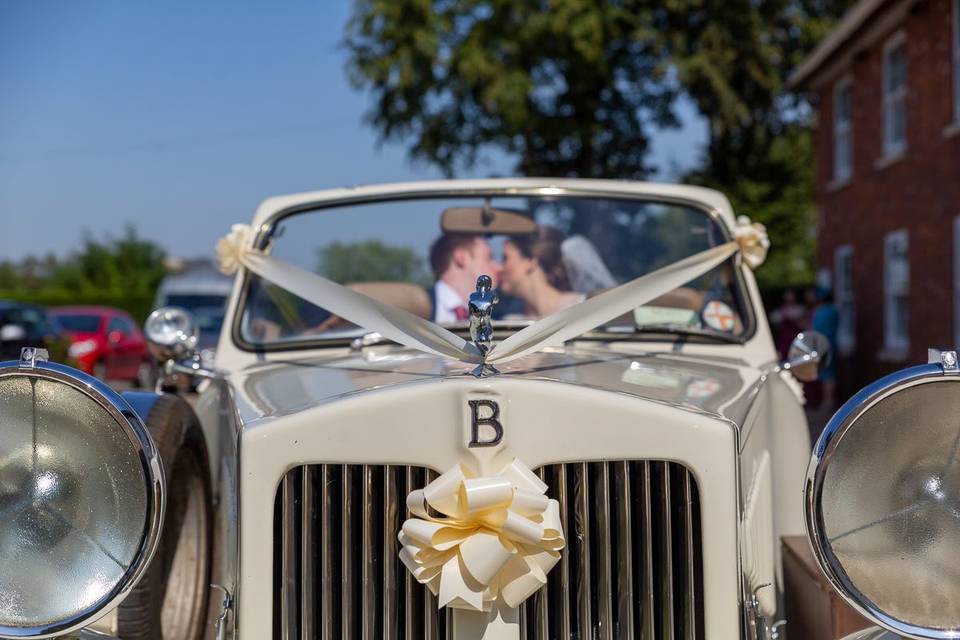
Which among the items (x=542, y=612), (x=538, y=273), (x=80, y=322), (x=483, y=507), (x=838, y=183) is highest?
(x=838, y=183)

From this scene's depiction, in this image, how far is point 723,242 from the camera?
12.6ft

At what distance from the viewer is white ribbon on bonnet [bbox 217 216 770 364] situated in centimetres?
255

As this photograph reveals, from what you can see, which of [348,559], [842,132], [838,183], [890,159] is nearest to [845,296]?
[838,183]

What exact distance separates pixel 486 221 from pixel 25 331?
12888 millimetres

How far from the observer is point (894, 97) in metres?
A: 15.2

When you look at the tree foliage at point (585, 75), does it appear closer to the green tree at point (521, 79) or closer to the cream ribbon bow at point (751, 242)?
the green tree at point (521, 79)

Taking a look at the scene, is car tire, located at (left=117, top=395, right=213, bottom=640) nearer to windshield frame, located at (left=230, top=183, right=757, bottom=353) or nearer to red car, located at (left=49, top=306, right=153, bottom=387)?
windshield frame, located at (left=230, top=183, right=757, bottom=353)

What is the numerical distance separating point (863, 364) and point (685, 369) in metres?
14.4

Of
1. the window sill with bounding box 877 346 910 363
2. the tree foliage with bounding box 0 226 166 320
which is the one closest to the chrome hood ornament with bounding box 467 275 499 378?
the window sill with bounding box 877 346 910 363

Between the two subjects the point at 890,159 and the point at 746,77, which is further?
the point at 746,77

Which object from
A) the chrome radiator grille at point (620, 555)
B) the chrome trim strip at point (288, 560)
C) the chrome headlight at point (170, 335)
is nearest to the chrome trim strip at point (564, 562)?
the chrome radiator grille at point (620, 555)

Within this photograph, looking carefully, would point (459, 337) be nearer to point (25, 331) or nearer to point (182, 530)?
point (182, 530)

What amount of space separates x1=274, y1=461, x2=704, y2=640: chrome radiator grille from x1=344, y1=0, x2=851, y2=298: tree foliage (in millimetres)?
19628

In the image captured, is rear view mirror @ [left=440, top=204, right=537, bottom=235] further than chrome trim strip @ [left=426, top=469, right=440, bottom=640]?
Yes
